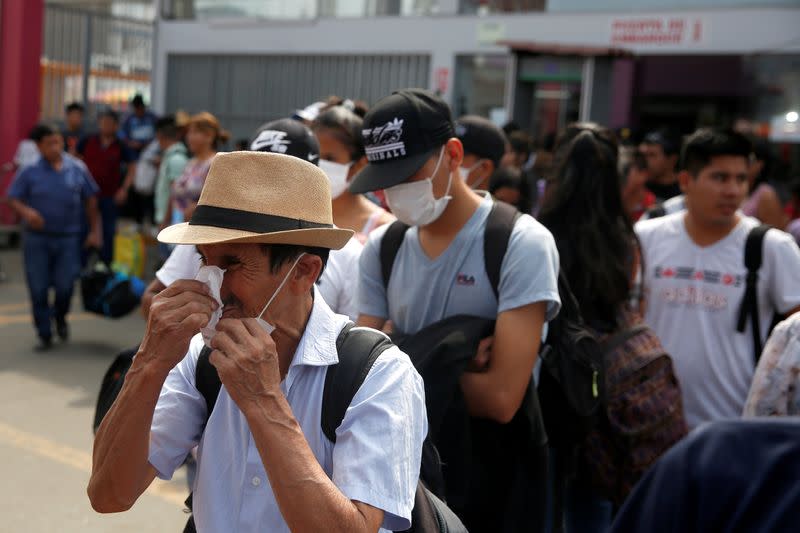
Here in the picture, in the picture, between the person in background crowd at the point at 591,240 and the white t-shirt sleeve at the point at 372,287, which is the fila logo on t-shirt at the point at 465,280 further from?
the person in background crowd at the point at 591,240

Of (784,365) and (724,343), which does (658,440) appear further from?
(784,365)

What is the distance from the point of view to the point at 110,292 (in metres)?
8.09

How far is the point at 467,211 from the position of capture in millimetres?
2957

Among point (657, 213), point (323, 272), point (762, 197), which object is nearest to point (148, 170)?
point (762, 197)

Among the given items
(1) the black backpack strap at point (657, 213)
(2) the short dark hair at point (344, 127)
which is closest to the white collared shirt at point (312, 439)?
(2) the short dark hair at point (344, 127)

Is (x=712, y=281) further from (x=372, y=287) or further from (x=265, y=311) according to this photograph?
(x=265, y=311)

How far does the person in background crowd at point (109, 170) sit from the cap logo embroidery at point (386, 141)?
9.83 meters

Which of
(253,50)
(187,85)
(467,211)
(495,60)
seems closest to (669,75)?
(495,60)

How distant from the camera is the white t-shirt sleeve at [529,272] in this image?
2732mm

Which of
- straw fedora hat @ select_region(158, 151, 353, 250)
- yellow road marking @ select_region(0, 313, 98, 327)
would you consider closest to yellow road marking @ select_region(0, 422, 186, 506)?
yellow road marking @ select_region(0, 313, 98, 327)

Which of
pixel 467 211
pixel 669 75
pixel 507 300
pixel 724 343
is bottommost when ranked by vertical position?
pixel 724 343

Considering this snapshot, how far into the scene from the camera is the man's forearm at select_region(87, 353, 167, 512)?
194 cm

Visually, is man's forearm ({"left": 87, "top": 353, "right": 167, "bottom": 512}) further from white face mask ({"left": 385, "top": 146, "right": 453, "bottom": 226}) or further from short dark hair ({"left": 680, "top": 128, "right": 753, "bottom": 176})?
short dark hair ({"left": 680, "top": 128, "right": 753, "bottom": 176})

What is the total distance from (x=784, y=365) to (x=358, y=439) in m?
1.30
